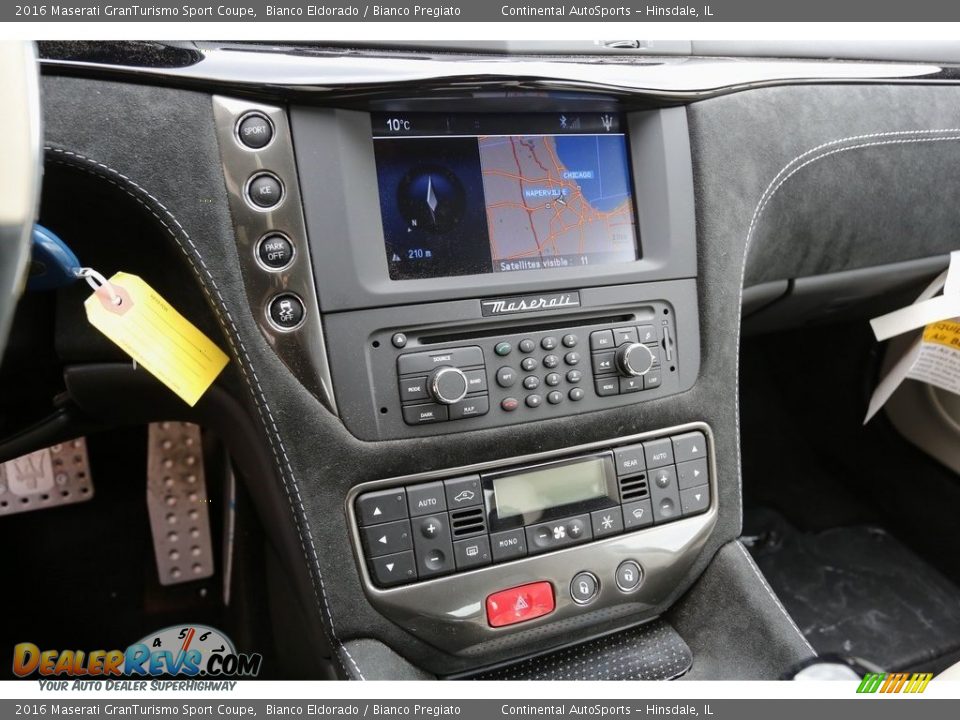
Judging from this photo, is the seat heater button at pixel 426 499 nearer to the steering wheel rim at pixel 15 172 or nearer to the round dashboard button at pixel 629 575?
the round dashboard button at pixel 629 575

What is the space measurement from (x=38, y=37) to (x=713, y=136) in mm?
868

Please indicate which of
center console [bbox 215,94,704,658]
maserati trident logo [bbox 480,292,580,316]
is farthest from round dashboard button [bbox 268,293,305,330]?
maserati trident logo [bbox 480,292,580,316]

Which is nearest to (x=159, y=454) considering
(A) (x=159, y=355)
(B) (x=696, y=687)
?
(A) (x=159, y=355)

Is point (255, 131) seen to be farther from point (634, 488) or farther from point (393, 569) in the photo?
point (634, 488)

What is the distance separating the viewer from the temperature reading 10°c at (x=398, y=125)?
90 centimetres

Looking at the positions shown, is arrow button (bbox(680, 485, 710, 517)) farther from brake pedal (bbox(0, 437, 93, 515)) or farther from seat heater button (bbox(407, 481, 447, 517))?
brake pedal (bbox(0, 437, 93, 515))

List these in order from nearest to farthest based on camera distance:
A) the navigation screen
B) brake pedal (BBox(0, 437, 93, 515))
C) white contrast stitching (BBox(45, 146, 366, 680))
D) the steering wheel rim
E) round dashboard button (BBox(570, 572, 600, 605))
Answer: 1. the steering wheel rim
2. white contrast stitching (BBox(45, 146, 366, 680))
3. the navigation screen
4. round dashboard button (BBox(570, 572, 600, 605))
5. brake pedal (BBox(0, 437, 93, 515))

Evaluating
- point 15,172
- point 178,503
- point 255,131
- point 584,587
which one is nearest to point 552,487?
point 584,587

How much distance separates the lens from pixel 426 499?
0.94m

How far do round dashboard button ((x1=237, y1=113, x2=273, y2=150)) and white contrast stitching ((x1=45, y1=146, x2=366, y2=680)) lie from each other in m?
0.12

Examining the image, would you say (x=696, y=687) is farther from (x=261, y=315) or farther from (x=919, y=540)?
(x=919, y=540)

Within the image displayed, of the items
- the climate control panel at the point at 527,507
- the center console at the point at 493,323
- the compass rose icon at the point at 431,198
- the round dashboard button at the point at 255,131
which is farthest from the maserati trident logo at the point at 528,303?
the round dashboard button at the point at 255,131

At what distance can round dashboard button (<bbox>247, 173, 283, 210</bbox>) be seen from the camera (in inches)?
33.1

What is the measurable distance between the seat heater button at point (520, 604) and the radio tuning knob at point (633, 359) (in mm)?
324
